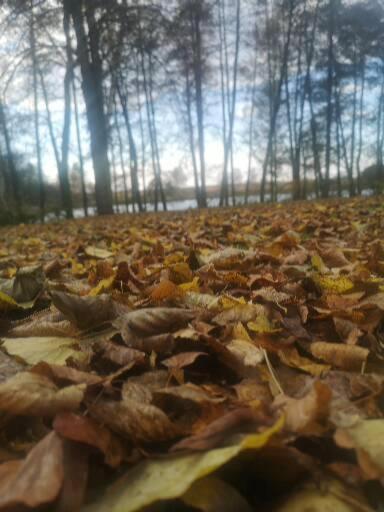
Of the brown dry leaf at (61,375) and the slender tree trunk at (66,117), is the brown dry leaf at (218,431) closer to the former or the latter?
the brown dry leaf at (61,375)

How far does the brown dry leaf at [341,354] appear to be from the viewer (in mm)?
949

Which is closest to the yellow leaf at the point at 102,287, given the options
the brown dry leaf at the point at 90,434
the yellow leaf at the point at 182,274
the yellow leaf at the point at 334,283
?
the yellow leaf at the point at 182,274

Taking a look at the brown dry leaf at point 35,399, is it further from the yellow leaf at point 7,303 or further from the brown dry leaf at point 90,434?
the yellow leaf at point 7,303

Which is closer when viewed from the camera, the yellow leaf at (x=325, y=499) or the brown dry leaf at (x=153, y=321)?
the yellow leaf at (x=325, y=499)

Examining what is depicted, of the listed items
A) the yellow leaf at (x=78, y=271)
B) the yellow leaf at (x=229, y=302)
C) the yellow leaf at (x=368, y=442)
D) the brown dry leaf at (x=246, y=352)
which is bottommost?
the yellow leaf at (x=368, y=442)

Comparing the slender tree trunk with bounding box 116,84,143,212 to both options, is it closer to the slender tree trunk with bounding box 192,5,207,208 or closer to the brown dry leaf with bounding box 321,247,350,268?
the slender tree trunk with bounding box 192,5,207,208

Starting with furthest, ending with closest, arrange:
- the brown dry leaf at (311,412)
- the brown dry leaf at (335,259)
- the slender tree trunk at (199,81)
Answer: the slender tree trunk at (199,81) → the brown dry leaf at (335,259) → the brown dry leaf at (311,412)

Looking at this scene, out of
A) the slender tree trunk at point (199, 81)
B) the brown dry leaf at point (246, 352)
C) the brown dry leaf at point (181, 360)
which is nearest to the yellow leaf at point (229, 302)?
the brown dry leaf at point (246, 352)

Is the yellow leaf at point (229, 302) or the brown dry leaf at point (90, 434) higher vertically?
the yellow leaf at point (229, 302)

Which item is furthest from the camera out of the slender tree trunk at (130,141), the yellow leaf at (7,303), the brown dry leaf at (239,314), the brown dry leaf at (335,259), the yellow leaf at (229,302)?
the slender tree trunk at (130,141)

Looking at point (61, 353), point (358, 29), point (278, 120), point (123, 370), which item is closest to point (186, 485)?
point (123, 370)

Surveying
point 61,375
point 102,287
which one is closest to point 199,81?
point 102,287

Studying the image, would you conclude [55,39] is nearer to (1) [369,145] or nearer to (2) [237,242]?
(2) [237,242]

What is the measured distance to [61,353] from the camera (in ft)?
3.48
